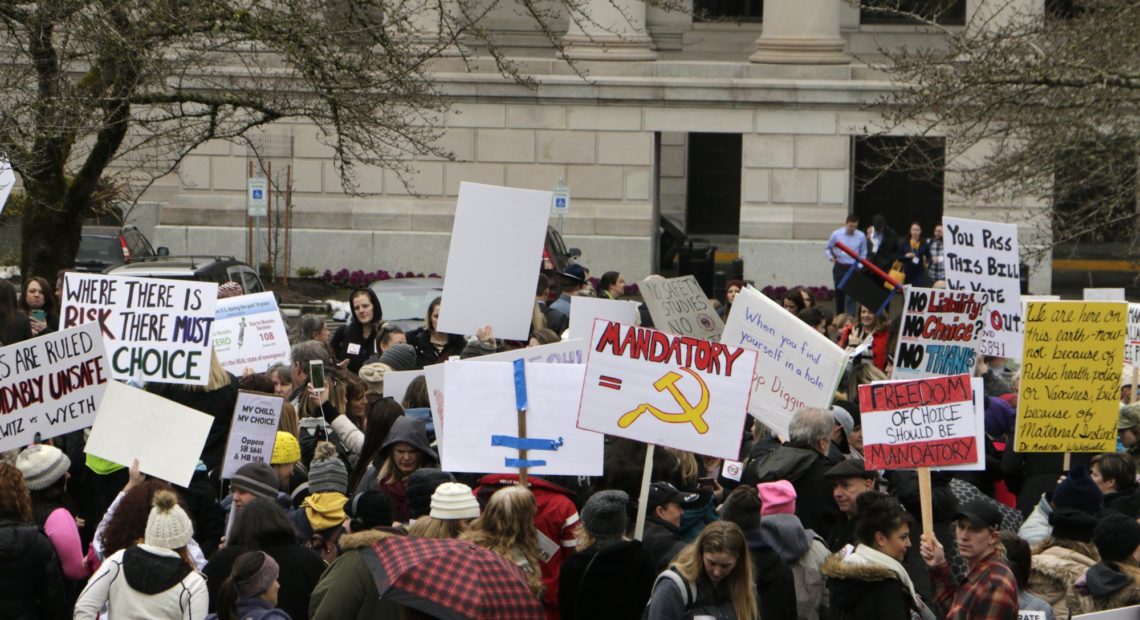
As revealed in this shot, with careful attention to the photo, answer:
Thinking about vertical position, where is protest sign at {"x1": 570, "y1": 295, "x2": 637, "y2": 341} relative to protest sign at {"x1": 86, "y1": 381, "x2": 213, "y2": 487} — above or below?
above

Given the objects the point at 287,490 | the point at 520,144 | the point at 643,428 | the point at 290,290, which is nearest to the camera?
the point at 643,428

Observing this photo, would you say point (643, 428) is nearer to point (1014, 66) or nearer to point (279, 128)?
point (1014, 66)

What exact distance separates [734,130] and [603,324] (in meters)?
24.5

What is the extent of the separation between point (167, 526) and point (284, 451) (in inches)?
83.6

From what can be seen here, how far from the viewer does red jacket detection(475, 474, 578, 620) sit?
758 cm

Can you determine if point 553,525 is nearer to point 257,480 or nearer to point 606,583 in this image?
point 606,583

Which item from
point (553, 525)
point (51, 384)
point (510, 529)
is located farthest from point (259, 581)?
point (51, 384)

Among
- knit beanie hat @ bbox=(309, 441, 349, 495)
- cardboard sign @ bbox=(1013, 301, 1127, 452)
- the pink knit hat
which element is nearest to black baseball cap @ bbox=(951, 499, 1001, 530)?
the pink knit hat

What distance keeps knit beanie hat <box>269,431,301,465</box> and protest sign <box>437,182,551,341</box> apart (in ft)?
10.6

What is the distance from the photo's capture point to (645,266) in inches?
1267

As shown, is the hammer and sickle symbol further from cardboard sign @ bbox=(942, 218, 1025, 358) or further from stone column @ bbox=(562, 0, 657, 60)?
stone column @ bbox=(562, 0, 657, 60)

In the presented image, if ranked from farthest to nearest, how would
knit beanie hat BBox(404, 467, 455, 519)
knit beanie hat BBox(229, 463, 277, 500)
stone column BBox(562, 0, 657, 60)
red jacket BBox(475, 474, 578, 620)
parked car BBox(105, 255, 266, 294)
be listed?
1. stone column BBox(562, 0, 657, 60)
2. parked car BBox(105, 255, 266, 294)
3. knit beanie hat BBox(404, 467, 455, 519)
4. knit beanie hat BBox(229, 463, 277, 500)
5. red jacket BBox(475, 474, 578, 620)

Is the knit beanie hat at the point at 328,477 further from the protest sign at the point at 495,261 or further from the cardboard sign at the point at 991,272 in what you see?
the cardboard sign at the point at 991,272

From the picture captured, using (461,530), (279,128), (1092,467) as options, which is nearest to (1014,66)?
(1092,467)
